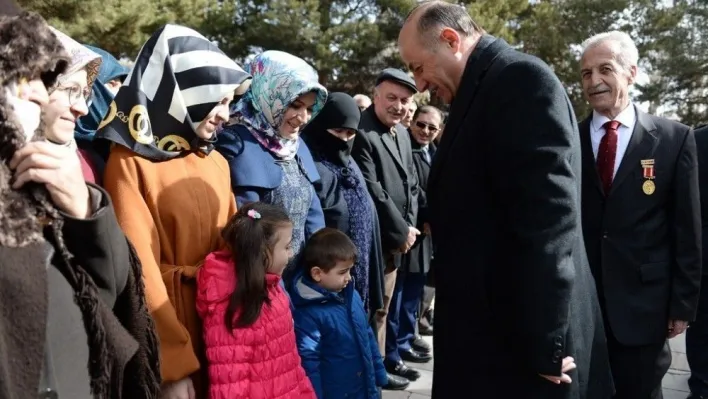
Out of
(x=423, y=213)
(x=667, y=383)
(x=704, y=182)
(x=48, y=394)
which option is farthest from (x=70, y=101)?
(x=667, y=383)

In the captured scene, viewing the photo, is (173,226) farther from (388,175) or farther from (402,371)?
(402,371)

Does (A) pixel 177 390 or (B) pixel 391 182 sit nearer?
(A) pixel 177 390

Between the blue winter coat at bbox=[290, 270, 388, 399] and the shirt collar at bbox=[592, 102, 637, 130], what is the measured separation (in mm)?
1447

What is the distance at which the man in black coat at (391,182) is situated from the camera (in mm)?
3959

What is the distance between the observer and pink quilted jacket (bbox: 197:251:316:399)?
216 centimetres

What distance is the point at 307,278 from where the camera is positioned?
9.13 feet

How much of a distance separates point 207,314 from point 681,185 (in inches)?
82.7

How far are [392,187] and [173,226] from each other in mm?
2304

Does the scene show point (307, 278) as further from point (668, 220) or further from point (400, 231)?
point (668, 220)

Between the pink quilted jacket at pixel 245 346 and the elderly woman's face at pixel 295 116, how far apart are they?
0.69 metres

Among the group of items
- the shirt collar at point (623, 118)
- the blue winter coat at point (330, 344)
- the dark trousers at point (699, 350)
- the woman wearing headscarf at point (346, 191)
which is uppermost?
the shirt collar at point (623, 118)

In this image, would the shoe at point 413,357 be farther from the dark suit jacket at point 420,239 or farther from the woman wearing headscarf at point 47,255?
the woman wearing headscarf at point 47,255

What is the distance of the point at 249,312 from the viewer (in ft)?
7.31

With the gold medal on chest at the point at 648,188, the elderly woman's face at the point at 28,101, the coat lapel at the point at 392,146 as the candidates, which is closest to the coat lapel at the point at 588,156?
the gold medal on chest at the point at 648,188
